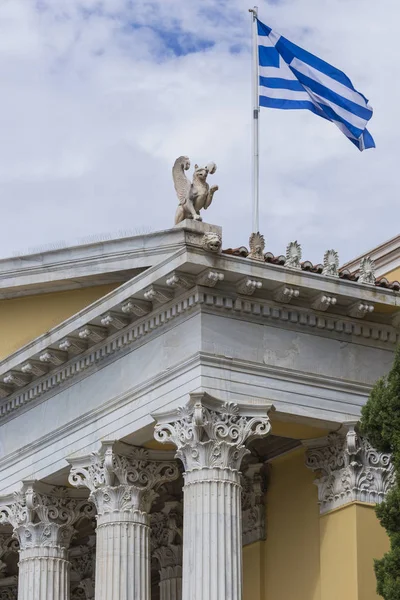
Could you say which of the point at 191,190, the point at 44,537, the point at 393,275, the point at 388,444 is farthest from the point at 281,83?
the point at 44,537

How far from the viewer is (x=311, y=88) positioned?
29.5m

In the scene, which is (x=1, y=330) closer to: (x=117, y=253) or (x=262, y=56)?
(x=117, y=253)

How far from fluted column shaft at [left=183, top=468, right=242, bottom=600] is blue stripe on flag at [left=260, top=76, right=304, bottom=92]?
22.3 ft

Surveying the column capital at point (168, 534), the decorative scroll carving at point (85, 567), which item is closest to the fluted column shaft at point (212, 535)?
the column capital at point (168, 534)

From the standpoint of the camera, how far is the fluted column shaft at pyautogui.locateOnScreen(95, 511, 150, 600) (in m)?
27.3

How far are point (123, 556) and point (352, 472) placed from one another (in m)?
3.69

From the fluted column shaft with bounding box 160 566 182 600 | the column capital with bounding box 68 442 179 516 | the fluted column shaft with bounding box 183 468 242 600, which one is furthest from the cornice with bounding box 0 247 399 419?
the fluted column shaft with bounding box 160 566 182 600

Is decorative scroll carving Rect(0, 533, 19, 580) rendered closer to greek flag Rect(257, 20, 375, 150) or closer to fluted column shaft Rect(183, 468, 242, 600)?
fluted column shaft Rect(183, 468, 242, 600)

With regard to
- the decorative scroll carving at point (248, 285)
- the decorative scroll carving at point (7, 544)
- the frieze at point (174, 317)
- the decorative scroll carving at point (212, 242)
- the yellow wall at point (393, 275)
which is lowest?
the decorative scroll carving at point (7, 544)

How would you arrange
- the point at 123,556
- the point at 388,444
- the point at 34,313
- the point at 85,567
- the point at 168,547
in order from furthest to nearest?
the point at 85,567, the point at 168,547, the point at 34,313, the point at 123,556, the point at 388,444

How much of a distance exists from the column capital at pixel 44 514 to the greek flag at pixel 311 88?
7413 millimetres

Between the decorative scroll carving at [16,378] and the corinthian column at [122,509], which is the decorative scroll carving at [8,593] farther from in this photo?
the corinthian column at [122,509]

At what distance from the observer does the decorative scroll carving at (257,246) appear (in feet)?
86.7

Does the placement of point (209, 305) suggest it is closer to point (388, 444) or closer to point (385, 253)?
point (388, 444)
